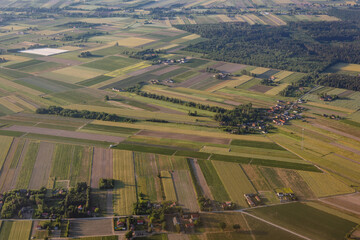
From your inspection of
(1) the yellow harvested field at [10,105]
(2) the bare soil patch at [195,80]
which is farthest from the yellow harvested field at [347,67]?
(1) the yellow harvested field at [10,105]

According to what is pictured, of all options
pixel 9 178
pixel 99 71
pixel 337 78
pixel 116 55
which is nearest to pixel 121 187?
pixel 9 178

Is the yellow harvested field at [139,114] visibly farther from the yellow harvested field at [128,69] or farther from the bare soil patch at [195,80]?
the yellow harvested field at [128,69]

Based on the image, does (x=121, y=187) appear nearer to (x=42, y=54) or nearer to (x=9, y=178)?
(x=9, y=178)

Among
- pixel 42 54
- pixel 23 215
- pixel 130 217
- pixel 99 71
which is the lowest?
pixel 130 217

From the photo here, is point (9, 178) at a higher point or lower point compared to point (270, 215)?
higher

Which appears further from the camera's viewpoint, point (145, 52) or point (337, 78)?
point (145, 52)
